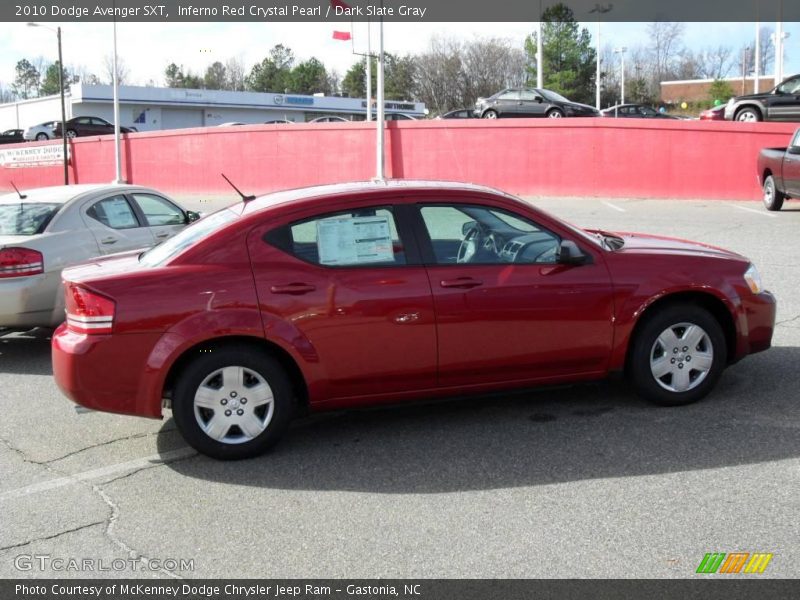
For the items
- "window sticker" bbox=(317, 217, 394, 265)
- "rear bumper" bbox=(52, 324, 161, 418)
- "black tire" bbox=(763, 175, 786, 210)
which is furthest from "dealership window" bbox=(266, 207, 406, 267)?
"black tire" bbox=(763, 175, 786, 210)

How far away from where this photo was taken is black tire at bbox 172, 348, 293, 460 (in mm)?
5031

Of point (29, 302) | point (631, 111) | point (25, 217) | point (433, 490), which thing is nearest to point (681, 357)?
point (433, 490)

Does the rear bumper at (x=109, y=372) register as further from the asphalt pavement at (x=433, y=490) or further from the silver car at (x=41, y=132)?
the silver car at (x=41, y=132)

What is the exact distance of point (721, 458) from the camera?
4.92m

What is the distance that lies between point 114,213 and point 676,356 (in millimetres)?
5914

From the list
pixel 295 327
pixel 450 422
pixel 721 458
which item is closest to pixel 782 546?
pixel 721 458

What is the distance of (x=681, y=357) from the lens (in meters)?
5.70

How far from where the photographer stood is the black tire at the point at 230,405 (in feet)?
16.5

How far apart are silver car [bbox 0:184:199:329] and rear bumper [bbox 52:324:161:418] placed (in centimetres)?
288

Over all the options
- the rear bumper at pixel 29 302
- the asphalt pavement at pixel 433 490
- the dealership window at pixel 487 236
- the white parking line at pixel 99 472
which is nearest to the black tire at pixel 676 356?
the asphalt pavement at pixel 433 490

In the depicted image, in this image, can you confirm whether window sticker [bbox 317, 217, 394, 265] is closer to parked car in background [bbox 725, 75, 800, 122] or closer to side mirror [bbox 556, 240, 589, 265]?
side mirror [bbox 556, 240, 589, 265]

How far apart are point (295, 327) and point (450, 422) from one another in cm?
130

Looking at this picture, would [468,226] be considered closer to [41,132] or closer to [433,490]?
[433,490]
